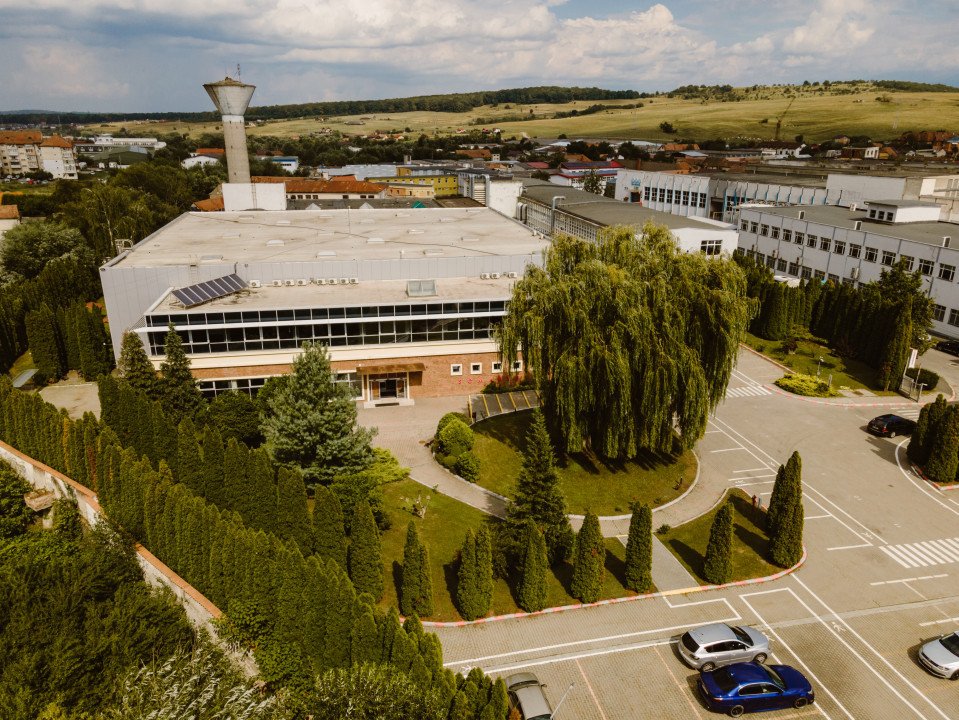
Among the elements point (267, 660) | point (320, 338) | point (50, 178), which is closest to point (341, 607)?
point (267, 660)

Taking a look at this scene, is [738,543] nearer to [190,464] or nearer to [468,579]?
[468,579]

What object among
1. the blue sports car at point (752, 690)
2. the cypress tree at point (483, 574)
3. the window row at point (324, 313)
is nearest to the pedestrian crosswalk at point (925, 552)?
the blue sports car at point (752, 690)

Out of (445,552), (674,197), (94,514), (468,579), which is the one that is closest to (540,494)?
(468,579)

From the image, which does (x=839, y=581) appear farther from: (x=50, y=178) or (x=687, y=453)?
(x=50, y=178)

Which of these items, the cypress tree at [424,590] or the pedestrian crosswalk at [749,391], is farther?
the pedestrian crosswalk at [749,391]

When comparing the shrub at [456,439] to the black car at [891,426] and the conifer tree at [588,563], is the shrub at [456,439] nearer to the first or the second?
the conifer tree at [588,563]

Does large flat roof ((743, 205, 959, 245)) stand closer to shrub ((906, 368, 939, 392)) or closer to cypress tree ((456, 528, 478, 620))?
shrub ((906, 368, 939, 392))
